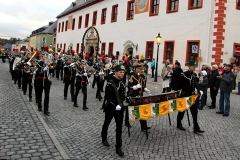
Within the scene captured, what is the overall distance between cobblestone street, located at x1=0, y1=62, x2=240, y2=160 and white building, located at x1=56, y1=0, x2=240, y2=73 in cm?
1125

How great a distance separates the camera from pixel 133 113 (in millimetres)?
5805

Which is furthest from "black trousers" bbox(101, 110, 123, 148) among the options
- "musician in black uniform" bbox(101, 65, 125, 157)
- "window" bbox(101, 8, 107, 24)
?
"window" bbox(101, 8, 107, 24)

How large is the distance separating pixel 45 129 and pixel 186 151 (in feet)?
11.4

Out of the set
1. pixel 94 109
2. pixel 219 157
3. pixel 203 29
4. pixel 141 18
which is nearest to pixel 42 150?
pixel 219 157

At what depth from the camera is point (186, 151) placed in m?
5.50

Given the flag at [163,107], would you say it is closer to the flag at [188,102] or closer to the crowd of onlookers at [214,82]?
the flag at [188,102]

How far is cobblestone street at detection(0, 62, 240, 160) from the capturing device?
5.02 meters

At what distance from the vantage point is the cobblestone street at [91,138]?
5.02m

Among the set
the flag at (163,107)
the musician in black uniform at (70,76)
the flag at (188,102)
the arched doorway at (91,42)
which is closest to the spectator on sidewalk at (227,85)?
the flag at (188,102)

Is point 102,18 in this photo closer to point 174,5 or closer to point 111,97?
point 174,5

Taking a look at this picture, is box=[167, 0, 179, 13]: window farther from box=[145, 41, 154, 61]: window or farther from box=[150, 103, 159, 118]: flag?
box=[150, 103, 159, 118]: flag

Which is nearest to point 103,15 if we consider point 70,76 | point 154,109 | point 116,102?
point 70,76

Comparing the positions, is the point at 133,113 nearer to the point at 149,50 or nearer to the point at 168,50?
the point at 168,50

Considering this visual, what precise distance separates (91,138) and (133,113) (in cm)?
121
